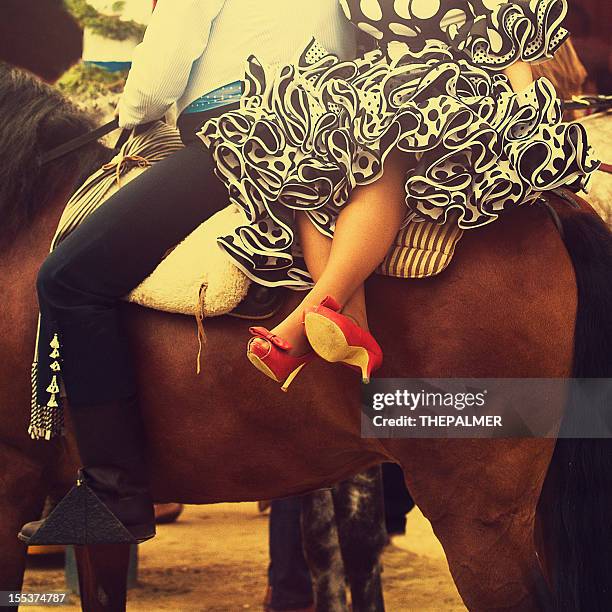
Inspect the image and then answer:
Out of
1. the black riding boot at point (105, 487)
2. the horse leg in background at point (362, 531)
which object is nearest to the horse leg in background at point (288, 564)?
the horse leg in background at point (362, 531)

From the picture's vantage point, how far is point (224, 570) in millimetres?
4453

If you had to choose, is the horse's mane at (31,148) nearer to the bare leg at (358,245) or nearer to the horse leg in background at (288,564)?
the bare leg at (358,245)

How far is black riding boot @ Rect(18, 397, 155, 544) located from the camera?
7.78 feet

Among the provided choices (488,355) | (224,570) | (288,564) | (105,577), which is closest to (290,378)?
(488,355)

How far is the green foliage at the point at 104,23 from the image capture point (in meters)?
3.07

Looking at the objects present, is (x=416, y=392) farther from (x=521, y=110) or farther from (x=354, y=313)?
(x=521, y=110)

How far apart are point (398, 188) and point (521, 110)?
29 cm

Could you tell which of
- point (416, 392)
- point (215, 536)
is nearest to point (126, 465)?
point (416, 392)

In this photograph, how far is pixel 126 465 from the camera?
94.7 inches

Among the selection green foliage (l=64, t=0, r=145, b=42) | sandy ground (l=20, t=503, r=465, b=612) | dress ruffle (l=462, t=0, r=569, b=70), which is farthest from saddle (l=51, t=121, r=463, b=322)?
sandy ground (l=20, t=503, r=465, b=612)

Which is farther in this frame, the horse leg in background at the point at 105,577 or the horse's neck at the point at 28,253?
the horse leg in background at the point at 105,577

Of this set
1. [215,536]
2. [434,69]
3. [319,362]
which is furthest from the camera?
[215,536]

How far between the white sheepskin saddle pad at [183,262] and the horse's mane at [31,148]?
0.14m

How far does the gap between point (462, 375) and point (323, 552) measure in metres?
1.27
